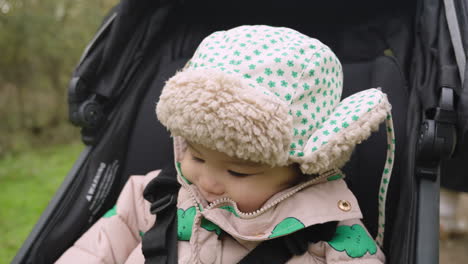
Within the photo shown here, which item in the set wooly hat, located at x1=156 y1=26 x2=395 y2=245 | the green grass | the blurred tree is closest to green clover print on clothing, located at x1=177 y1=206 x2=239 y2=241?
wooly hat, located at x1=156 y1=26 x2=395 y2=245

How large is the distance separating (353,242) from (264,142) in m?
0.35

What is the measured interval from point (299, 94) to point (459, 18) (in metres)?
0.46

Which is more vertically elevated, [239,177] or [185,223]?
[239,177]

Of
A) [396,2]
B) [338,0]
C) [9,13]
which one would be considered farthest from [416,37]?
[9,13]

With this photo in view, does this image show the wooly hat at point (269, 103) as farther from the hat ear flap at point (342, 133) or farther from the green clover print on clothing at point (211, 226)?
the green clover print on clothing at point (211, 226)

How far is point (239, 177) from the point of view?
3.32 ft

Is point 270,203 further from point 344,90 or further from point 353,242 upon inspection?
point 344,90

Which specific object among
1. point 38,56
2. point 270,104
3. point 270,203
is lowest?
point 38,56

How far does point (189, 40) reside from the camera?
1.57 metres

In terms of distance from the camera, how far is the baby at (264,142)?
2.93 ft

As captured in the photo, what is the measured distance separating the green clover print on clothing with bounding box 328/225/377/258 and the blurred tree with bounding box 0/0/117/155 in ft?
10.3

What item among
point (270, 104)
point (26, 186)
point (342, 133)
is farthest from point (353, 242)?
point (26, 186)

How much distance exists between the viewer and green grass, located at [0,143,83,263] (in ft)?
7.53

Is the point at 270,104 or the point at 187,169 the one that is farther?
the point at 187,169
